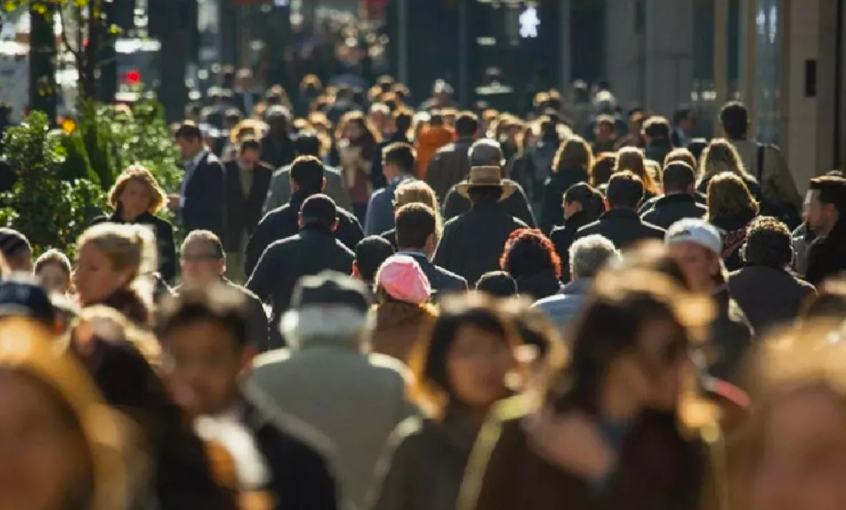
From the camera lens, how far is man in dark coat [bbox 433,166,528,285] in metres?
14.2

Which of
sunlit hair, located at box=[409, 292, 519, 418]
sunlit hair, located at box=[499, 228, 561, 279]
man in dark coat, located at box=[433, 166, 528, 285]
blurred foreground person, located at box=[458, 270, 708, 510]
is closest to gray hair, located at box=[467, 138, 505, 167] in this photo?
man in dark coat, located at box=[433, 166, 528, 285]

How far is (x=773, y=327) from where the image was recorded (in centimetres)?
1086

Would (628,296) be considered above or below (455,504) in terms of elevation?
above

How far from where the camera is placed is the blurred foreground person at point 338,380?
7.32 m

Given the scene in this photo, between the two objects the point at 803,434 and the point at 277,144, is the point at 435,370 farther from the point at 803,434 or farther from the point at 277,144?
the point at 277,144

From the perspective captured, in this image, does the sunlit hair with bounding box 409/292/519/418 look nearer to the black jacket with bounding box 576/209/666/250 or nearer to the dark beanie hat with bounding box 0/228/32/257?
the dark beanie hat with bounding box 0/228/32/257

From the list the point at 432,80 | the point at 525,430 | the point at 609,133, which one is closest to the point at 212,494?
the point at 525,430

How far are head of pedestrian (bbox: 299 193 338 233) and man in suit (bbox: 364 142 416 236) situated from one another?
140 inches

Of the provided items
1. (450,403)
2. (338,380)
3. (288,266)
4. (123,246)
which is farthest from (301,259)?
(450,403)

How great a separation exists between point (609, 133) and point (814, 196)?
40.1 feet

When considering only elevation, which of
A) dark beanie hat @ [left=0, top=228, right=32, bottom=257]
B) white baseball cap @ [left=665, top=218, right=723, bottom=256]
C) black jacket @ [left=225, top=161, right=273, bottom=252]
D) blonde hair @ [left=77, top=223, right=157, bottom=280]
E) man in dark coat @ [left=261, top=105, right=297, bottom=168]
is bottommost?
black jacket @ [left=225, top=161, right=273, bottom=252]

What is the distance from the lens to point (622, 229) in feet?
45.2

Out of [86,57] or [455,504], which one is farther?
[86,57]

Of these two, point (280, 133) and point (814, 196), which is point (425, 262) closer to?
point (814, 196)
